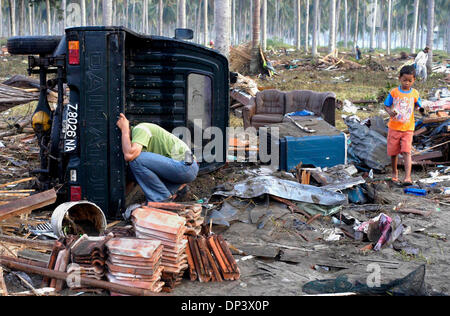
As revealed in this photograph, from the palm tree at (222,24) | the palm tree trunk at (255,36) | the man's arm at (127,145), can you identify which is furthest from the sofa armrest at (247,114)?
the palm tree trunk at (255,36)

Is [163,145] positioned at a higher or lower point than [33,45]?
lower

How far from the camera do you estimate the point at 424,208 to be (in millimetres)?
6871

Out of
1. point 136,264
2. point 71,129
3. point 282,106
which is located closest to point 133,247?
point 136,264

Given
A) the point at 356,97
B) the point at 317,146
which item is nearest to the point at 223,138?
the point at 317,146

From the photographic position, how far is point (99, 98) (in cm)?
586

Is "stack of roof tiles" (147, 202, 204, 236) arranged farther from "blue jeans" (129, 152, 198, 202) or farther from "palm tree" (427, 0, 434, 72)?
"palm tree" (427, 0, 434, 72)

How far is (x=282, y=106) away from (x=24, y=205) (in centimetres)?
847

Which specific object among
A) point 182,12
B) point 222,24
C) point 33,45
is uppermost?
point 182,12

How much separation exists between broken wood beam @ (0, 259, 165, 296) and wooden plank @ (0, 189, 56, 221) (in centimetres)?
91

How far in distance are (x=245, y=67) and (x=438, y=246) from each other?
18.0m

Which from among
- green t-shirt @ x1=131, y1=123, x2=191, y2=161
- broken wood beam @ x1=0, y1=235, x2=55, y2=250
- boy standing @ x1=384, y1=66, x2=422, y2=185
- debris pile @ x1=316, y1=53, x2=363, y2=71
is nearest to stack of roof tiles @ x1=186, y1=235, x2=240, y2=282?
broken wood beam @ x1=0, y1=235, x2=55, y2=250

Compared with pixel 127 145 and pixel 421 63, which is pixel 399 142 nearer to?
pixel 127 145

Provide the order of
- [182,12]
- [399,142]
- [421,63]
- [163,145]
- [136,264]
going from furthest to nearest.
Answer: [182,12] → [421,63] → [399,142] → [163,145] → [136,264]

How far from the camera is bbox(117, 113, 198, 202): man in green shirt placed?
5.81 meters
